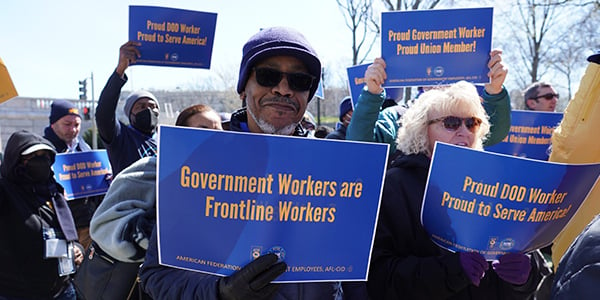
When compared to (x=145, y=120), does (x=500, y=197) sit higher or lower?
higher

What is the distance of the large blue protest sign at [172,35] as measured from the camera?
418 cm

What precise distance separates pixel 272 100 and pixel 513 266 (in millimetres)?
1124

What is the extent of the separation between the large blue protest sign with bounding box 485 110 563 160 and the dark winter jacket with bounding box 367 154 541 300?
3.26 metres

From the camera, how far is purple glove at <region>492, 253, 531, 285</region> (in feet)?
→ 5.85

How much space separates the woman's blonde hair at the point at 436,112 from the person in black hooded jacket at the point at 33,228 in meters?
2.99

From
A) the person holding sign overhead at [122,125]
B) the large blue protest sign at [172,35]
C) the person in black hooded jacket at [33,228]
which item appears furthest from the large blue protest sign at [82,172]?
the large blue protest sign at [172,35]

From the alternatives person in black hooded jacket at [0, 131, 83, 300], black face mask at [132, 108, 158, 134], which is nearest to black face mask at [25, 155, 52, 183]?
person in black hooded jacket at [0, 131, 83, 300]

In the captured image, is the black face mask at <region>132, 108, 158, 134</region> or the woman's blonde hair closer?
the woman's blonde hair

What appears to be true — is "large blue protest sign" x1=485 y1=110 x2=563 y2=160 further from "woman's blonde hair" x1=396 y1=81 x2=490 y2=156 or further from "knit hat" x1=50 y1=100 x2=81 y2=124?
"knit hat" x1=50 y1=100 x2=81 y2=124

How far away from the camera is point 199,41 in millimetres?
4406

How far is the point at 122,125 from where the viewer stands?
13.5ft

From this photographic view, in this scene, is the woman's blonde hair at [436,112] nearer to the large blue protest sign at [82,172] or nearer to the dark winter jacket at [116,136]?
the dark winter jacket at [116,136]

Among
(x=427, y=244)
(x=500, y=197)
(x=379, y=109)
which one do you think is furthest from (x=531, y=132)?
(x=500, y=197)

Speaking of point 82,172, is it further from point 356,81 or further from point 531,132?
point 531,132
